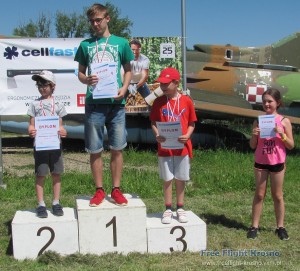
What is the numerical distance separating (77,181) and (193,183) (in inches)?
68.2

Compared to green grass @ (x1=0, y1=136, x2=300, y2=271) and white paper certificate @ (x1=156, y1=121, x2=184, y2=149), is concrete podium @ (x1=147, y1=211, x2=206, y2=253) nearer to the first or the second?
green grass @ (x1=0, y1=136, x2=300, y2=271)

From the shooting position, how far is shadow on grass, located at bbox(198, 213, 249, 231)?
211 inches

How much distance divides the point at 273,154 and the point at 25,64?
19.3 ft

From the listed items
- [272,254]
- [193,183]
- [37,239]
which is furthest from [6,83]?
[272,254]

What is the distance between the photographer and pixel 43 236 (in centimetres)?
440

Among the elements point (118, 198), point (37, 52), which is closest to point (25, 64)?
point (37, 52)

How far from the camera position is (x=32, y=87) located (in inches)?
369

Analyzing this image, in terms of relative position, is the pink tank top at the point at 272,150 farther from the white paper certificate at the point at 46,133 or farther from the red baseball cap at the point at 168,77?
the white paper certificate at the point at 46,133

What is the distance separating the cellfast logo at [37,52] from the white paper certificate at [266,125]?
551 cm

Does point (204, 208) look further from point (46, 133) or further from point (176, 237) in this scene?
point (46, 133)

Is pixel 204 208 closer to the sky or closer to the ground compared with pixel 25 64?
closer to the ground

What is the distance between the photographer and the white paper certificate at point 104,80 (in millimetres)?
4598

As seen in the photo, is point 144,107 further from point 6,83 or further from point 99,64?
point 99,64

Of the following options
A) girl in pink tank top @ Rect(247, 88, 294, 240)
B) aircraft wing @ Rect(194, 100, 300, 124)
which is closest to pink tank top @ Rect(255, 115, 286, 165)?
girl in pink tank top @ Rect(247, 88, 294, 240)
